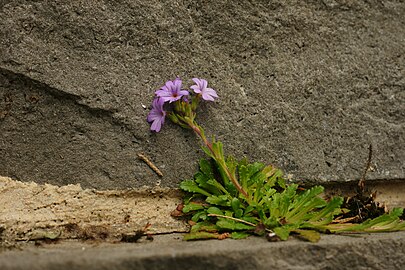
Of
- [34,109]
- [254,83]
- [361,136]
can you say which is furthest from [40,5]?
[361,136]

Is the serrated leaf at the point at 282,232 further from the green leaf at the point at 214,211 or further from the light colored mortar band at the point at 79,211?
the light colored mortar band at the point at 79,211

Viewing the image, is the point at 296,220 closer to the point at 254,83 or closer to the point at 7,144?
the point at 254,83

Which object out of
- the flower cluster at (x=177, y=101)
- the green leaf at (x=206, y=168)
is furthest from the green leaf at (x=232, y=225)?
the flower cluster at (x=177, y=101)

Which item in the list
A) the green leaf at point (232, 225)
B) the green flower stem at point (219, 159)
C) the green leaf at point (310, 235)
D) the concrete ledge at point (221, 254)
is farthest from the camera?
the green flower stem at point (219, 159)

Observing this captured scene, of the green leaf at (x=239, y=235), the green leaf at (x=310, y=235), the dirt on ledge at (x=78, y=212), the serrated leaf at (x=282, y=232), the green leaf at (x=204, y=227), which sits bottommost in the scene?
the dirt on ledge at (x=78, y=212)

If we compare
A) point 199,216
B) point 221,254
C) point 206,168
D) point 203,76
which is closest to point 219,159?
point 206,168

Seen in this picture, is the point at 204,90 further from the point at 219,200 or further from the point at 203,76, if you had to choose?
the point at 219,200

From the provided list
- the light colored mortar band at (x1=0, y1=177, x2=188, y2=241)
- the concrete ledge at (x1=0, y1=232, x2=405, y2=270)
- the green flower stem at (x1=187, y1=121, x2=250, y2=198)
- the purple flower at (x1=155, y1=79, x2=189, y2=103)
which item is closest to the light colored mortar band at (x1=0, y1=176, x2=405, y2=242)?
the light colored mortar band at (x1=0, y1=177, x2=188, y2=241)
